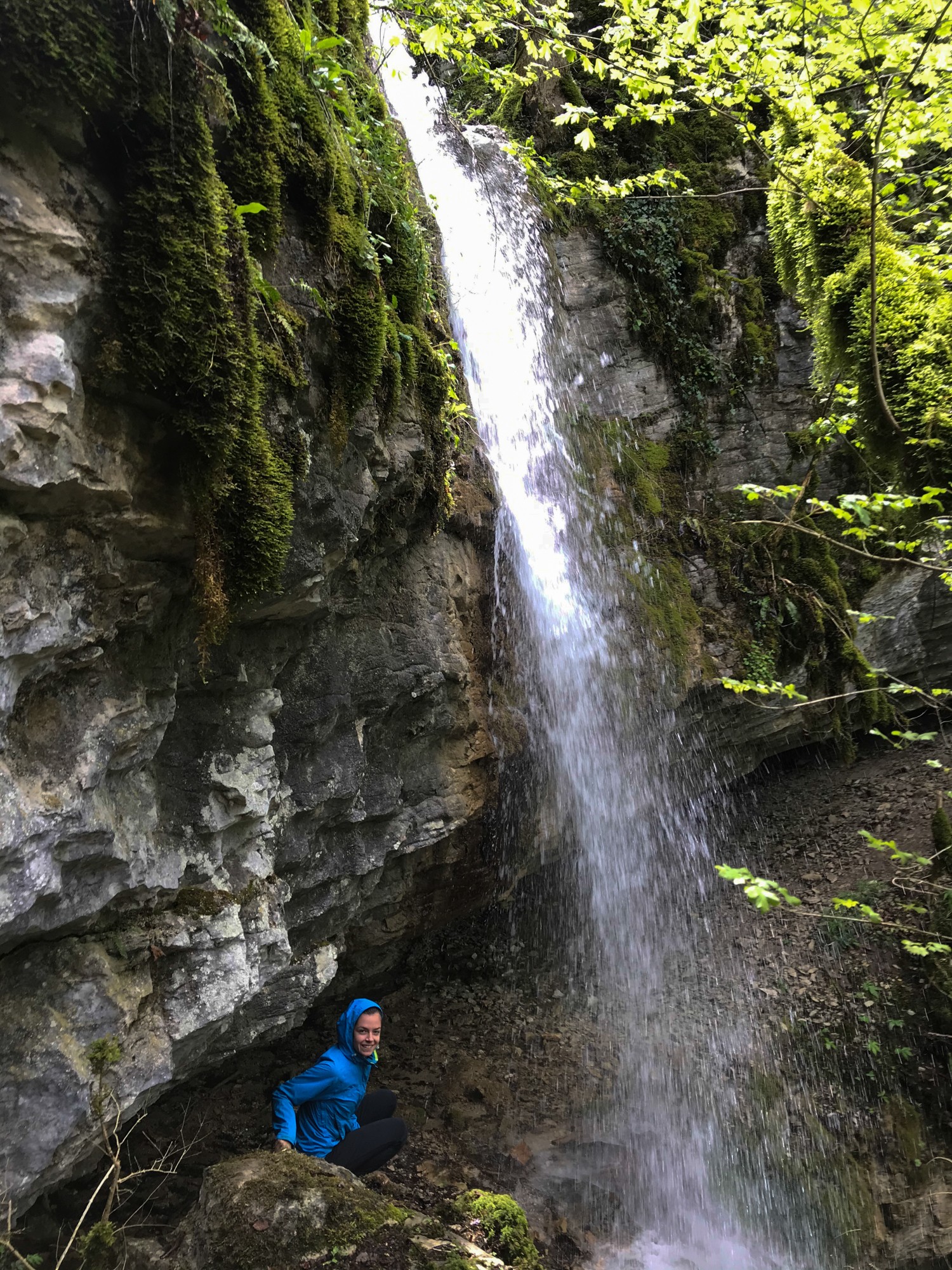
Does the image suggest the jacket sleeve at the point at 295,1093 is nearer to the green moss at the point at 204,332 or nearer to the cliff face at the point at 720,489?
the green moss at the point at 204,332

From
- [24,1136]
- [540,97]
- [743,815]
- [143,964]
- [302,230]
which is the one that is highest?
[540,97]

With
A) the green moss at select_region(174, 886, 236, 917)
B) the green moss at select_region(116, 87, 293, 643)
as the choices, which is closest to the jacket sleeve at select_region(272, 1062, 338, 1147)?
the green moss at select_region(174, 886, 236, 917)

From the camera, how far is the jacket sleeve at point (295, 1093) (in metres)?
4.18

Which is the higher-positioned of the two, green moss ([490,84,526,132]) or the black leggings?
green moss ([490,84,526,132])

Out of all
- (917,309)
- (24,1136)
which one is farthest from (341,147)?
(24,1136)

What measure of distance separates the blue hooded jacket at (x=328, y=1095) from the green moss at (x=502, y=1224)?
84cm

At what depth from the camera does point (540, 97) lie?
30.6 ft

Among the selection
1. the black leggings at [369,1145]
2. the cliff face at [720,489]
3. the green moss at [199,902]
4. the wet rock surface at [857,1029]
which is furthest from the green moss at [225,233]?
the cliff face at [720,489]

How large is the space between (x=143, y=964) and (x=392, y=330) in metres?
3.75

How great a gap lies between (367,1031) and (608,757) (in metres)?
3.41

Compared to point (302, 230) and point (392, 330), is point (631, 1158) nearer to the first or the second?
point (392, 330)

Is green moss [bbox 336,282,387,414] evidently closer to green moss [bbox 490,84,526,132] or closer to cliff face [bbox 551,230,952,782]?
cliff face [bbox 551,230,952,782]

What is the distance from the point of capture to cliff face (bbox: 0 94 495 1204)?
256 cm

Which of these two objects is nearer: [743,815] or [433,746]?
[433,746]
